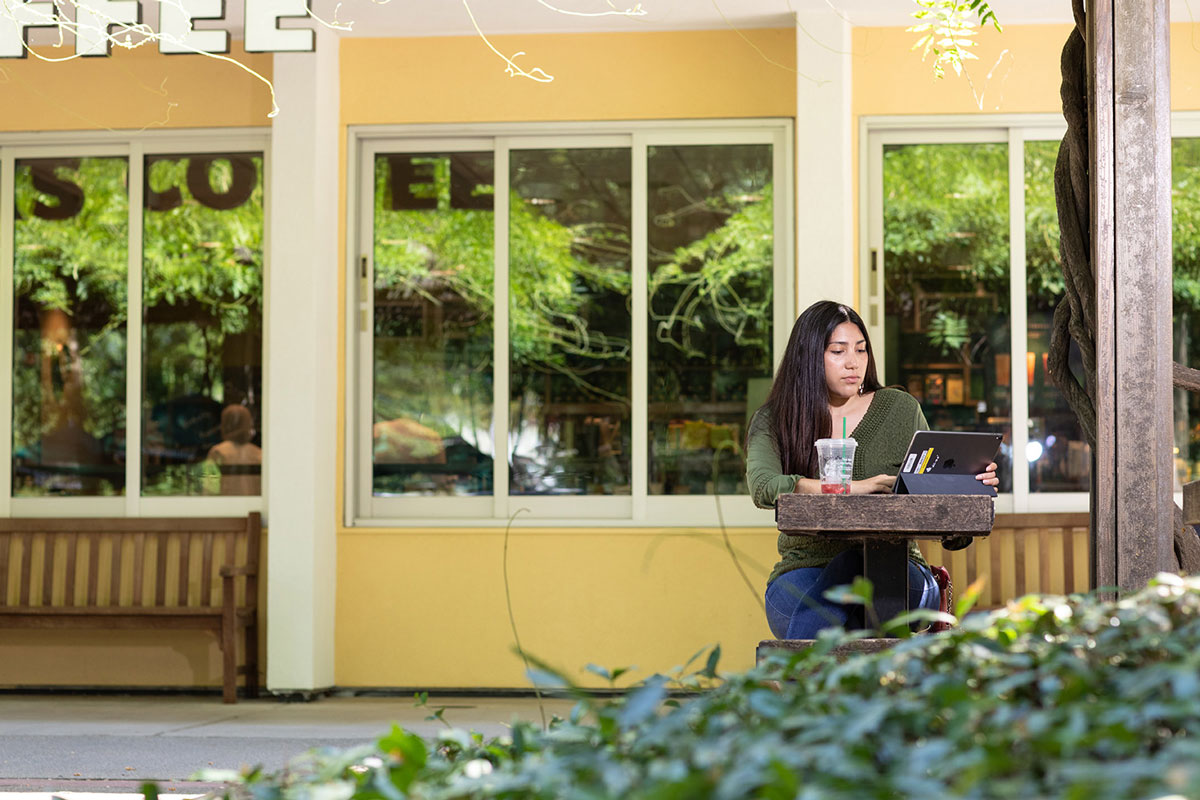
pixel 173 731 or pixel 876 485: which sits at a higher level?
pixel 876 485

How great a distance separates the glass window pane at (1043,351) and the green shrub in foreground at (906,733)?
4559 mm

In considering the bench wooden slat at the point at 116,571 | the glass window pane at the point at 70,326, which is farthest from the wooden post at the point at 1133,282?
the glass window pane at the point at 70,326

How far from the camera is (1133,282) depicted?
8.44ft

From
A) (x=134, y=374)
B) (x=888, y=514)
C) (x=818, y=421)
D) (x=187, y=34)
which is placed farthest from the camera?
(x=134, y=374)

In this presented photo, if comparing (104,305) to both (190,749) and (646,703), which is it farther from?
(646,703)

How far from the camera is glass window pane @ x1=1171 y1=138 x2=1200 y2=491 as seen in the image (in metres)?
5.68

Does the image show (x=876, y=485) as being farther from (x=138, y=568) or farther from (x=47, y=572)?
(x=47, y=572)

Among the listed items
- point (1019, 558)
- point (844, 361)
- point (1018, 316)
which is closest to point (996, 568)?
point (1019, 558)

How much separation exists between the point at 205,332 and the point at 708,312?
236cm

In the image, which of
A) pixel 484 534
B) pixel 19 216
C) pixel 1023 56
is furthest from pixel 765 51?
pixel 19 216

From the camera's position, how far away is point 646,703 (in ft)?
3.33

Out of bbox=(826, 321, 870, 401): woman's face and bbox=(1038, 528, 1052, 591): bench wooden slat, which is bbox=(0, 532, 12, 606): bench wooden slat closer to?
bbox=(826, 321, 870, 401): woman's face

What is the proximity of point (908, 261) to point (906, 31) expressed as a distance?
3.31 ft

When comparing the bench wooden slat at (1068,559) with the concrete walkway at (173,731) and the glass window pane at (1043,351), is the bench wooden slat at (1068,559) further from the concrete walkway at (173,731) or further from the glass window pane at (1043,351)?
the concrete walkway at (173,731)
